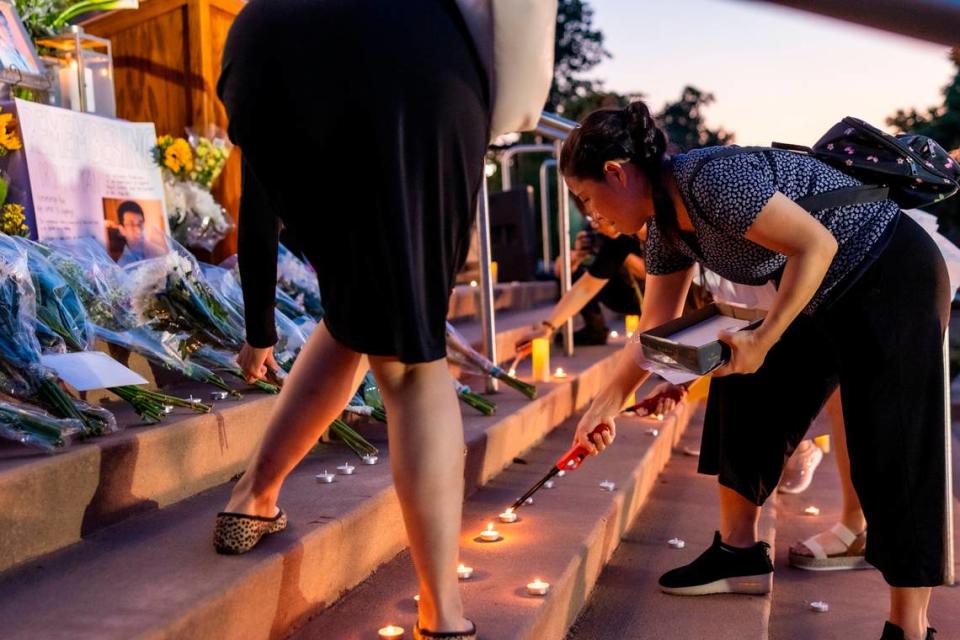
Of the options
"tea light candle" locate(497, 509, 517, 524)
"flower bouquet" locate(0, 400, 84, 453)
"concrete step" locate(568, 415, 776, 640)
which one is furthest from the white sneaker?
"flower bouquet" locate(0, 400, 84, 453)

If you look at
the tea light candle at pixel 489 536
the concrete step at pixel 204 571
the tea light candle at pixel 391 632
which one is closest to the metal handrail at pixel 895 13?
the concrete step at pixel 204 571

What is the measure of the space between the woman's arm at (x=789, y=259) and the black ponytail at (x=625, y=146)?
25 centimetres

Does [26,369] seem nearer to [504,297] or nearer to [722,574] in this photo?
[722,574]

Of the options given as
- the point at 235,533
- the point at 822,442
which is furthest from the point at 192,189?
the point at 822,442

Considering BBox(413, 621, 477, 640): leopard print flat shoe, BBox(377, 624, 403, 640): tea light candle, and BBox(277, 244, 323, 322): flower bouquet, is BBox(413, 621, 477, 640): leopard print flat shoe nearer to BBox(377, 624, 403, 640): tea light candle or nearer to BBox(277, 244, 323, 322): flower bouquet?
BBox(377, 624, 403, 640): tea light candle

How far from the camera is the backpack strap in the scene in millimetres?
2021

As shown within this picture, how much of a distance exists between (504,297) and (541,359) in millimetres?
2398

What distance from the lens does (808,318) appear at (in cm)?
229

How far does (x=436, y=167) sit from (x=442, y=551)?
59 cm

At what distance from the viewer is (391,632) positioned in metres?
1.68

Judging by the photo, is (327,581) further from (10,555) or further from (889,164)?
(889,164)

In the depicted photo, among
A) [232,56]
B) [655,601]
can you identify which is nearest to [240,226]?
[232,56]

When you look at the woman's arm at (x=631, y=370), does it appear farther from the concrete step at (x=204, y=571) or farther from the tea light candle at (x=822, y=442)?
the tea light candle at (x=822, y=442)

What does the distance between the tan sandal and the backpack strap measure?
1225 mm
